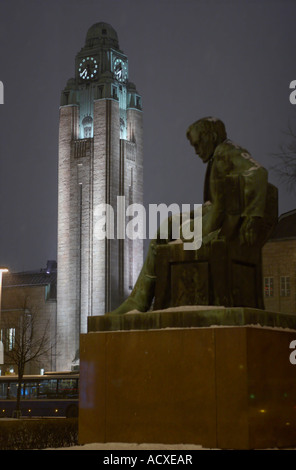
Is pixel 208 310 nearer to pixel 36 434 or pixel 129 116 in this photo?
pixel 36 434

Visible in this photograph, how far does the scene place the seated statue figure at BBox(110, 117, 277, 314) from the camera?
7.71m

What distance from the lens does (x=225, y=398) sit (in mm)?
6844

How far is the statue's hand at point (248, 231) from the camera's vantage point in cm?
767

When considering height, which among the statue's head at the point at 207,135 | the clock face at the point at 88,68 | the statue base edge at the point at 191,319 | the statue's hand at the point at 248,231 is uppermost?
the clock face at the point at 88,68

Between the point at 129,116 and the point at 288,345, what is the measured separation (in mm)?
68438

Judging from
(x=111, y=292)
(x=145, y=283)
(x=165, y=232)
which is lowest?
(x=145, y=283)

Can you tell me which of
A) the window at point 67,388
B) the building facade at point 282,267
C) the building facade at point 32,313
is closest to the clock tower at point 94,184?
the building facade at point 32,313

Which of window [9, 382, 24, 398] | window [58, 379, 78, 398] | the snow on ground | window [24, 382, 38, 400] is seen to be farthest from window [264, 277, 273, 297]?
the snow on ground

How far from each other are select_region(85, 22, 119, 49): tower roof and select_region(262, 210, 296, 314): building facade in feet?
118

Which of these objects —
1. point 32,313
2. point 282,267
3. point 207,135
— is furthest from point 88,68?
point 207,135

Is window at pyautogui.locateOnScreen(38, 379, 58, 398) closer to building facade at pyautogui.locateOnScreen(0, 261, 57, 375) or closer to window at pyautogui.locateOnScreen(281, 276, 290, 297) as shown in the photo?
window at pyautogui.locateOnScreen(281, 276, 290, 297)

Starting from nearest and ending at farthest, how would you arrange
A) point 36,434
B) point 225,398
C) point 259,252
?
point 225,398
point 259,252
point 36,434

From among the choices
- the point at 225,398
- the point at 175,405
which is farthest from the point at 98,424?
the point at 225,398

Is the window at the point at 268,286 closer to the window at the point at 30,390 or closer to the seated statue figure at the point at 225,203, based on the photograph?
the window at the point at 30,390
